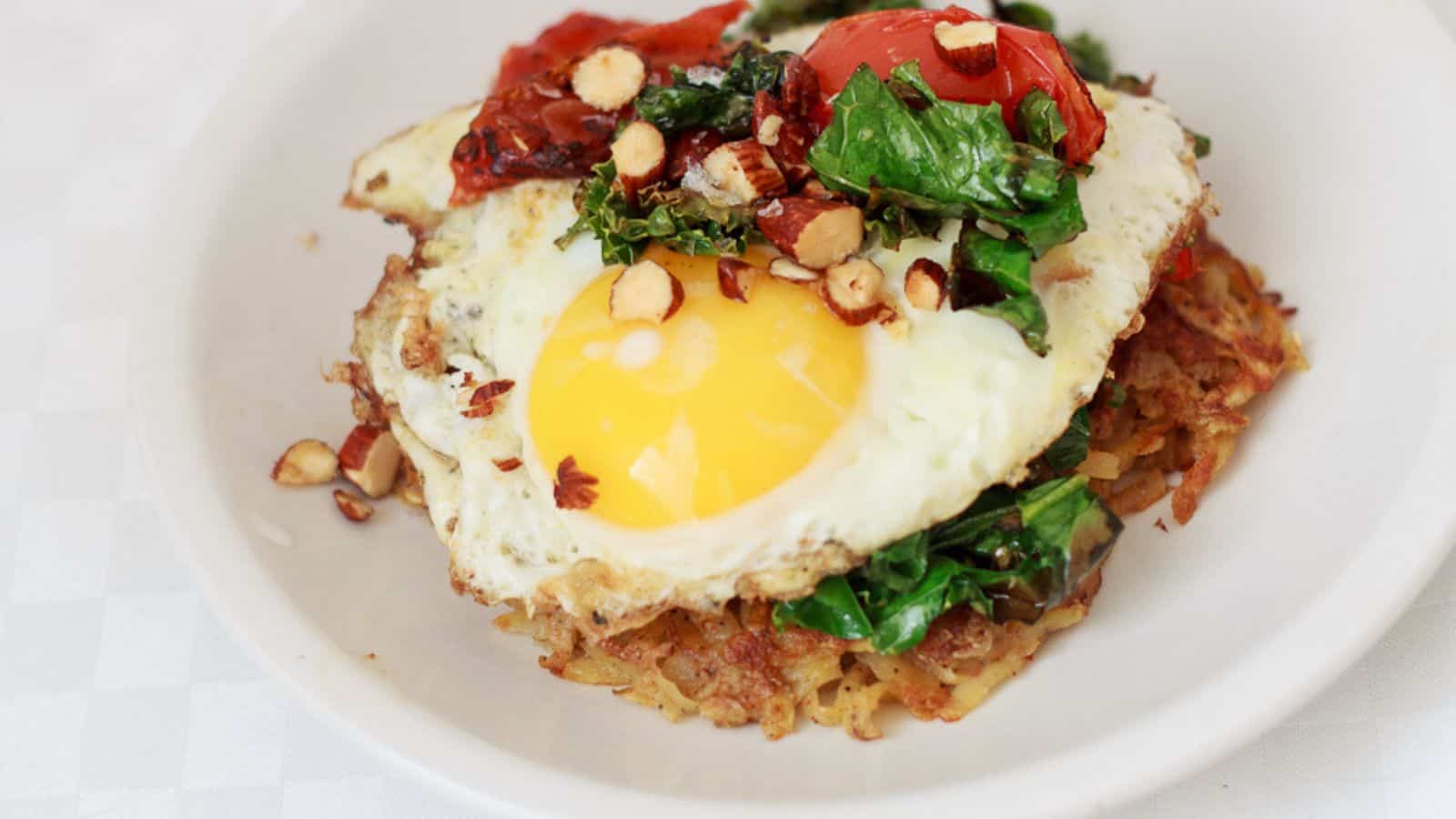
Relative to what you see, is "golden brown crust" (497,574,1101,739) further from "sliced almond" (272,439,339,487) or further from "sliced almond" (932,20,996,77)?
"sliced almond" (932,20,996,77)

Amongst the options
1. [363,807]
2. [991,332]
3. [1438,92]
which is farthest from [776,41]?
[363,807]

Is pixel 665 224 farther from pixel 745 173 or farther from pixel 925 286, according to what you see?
pixel 925 286

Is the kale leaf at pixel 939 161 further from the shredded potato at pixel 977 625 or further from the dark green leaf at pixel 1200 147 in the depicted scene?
the dark green leaf at pixel 1200 147

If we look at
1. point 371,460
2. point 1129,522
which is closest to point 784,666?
point 1129,522

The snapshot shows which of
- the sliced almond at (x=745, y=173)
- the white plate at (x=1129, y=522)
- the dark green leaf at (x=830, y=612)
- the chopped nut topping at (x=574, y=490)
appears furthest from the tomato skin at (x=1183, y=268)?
the chopped nut topping at (x=574, y=490)

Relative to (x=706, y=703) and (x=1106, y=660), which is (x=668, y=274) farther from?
(x=1106, y=660)

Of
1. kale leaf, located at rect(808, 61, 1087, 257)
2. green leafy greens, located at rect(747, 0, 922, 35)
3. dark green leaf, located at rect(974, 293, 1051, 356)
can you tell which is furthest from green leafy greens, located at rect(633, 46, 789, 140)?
green leafy greens, located at rect(747, 0, 922, 35)

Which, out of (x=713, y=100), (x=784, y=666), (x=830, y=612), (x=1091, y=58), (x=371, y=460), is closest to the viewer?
(x=830, y=612)
